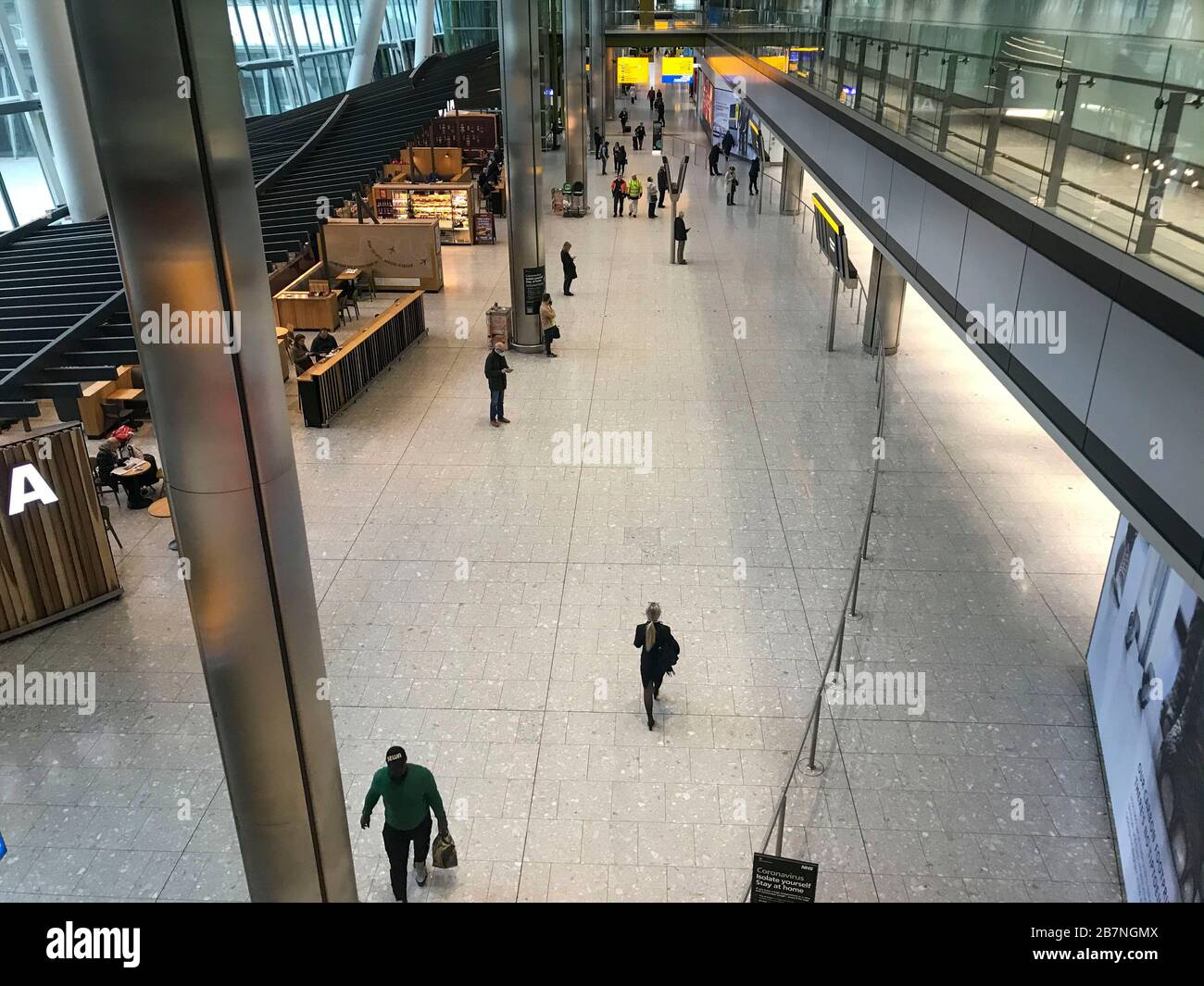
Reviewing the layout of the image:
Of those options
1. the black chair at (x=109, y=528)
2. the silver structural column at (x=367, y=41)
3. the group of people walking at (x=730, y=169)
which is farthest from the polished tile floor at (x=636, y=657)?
the group of people walking at (x=730, y=169)

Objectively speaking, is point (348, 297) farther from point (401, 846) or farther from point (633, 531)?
point (401, 846)

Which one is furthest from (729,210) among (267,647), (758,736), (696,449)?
(267,647)

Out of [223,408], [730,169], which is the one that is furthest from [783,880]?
[730,169]

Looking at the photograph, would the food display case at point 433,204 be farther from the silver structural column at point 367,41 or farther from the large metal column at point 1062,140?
the large metal column at point 1062,140

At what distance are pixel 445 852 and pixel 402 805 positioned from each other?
0.58 meters

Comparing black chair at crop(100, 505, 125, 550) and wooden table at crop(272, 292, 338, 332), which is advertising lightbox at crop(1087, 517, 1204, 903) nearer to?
black chair at crop(100, 505, 125, 550)

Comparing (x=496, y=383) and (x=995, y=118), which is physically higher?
(x=995, y=118)

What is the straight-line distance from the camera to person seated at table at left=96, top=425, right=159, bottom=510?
11.2 m

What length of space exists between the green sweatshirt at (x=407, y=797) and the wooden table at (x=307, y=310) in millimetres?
13702

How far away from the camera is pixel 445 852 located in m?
6.23

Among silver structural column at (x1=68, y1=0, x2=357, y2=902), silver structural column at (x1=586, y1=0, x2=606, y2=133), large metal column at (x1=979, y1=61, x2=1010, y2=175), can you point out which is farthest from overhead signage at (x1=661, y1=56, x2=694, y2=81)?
silver structural column at (x1=68, y1=0, x2=357, y2=902)

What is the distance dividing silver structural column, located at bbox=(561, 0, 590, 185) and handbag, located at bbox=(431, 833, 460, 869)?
27.8 m

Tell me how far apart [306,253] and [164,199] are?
17901mm
